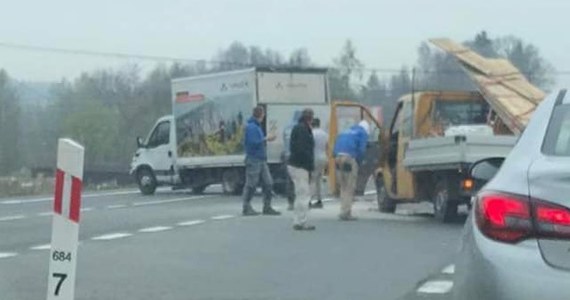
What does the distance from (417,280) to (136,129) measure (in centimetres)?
6560

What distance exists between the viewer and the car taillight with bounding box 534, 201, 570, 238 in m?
5.81

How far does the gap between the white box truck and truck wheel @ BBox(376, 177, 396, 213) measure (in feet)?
35.0

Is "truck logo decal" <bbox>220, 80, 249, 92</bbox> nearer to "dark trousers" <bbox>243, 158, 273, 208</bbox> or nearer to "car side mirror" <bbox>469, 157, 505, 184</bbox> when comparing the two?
"dark trousers" <bbox>243, 158, 273, 208</bbox>

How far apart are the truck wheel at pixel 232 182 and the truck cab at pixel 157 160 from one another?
1663 millimetres

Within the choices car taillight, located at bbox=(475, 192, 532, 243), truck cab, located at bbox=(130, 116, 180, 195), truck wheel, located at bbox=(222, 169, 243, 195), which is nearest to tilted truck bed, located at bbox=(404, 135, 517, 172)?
car taillight, located at bbox=(475, 192, 532, 243)

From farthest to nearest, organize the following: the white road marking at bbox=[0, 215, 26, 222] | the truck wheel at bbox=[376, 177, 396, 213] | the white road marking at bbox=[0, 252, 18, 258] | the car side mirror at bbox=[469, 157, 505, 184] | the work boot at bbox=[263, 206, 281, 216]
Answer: the white road marking at bbox=[0, 215, 26, 222], the truck wheel at bbox=[376, 177, 396, 213], the work boot at bbox=[263, 206, 281, 216], the white road marking at bbox=[0, 252, 18, 258], the car side mirror at bbox=[469, 157, 505, 184]

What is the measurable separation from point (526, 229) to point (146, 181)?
110 ft

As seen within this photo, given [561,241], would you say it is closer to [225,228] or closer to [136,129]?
[225,228]

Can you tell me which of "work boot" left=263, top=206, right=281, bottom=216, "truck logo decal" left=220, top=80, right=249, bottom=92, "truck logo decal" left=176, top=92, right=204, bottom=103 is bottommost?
"work boot" left=263, top=206, right=281, bottom=216

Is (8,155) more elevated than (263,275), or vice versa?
(8,155)

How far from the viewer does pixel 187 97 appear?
38656 millimetres

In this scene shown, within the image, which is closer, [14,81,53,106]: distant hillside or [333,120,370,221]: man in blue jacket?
[333,120,370,221]: man in blue jacket

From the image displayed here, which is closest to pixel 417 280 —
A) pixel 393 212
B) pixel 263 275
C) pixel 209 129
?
pixel 263 275

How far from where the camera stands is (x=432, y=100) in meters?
22.8
